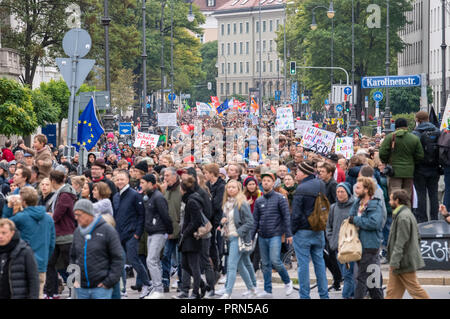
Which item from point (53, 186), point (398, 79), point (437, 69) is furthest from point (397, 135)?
point (437, 69)

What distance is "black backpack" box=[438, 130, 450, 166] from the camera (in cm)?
1708

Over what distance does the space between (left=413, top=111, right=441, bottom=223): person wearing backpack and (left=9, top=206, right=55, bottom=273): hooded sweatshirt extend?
776 centimetres

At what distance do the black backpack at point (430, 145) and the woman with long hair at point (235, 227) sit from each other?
474 cm

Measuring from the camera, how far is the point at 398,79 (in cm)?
2981

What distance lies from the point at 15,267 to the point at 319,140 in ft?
55.9

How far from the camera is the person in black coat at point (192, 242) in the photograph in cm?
1360

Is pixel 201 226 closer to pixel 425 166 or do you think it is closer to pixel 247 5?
pixel 425 166

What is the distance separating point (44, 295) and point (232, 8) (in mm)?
174491

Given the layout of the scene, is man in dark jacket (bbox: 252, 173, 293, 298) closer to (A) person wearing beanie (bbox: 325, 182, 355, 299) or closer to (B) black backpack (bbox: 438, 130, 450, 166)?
(A) person wearing beanie (bbox: 325, 182, 355, 299)

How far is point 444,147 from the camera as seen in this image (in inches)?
677

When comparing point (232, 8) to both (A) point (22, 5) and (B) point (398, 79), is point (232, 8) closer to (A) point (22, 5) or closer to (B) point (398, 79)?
(A) point (22, 5)

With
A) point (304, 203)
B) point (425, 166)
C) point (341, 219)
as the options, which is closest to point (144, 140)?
point (425, 166)

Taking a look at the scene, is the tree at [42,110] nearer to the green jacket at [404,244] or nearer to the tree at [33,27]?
the tree at [33,27]

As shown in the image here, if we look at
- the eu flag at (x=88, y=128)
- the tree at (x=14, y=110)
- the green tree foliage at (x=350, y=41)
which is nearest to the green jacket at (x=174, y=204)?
the eu flag at (x=88, y=128)
